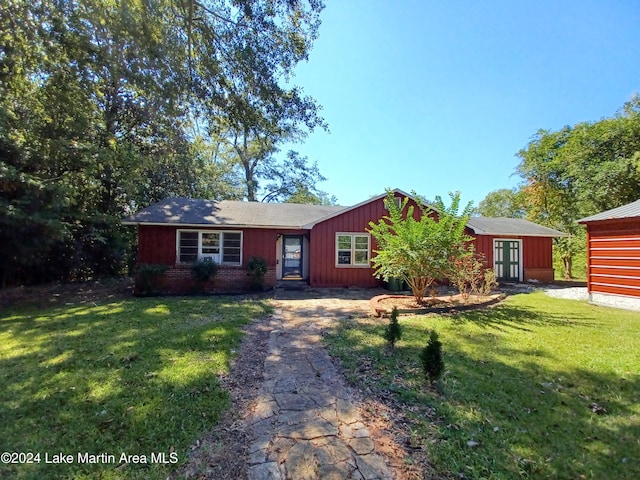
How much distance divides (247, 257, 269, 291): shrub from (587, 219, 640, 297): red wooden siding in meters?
11.0

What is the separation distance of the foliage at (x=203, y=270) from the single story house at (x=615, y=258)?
41.7 ft

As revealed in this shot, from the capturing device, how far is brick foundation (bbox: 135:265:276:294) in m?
11.8

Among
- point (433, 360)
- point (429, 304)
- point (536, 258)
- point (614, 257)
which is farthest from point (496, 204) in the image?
point (433, 360)

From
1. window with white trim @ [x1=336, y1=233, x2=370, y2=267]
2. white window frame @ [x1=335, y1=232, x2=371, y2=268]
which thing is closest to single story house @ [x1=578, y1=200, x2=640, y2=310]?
white window frame @ [x1=335, y1=232, x2=371, y2=268]

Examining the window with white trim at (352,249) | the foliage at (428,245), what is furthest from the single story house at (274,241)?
the foliage at (428,245)

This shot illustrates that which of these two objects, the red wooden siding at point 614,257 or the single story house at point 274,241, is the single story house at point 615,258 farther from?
the single story house at point 274,241

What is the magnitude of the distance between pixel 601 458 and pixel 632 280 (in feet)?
29.0

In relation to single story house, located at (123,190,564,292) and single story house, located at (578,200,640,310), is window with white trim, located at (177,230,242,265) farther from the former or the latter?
single story house, located at (578,200,640,310)

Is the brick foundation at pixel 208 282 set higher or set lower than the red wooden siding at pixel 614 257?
lower

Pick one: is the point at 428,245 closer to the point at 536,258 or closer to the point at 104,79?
the point at 536,258

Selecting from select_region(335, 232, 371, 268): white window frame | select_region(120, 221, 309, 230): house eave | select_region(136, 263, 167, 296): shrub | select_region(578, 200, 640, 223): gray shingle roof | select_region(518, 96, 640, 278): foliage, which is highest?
select_region(518, 96, 640, 278): foliage

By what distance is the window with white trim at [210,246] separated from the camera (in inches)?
481

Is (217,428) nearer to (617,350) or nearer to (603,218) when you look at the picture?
(617,350)

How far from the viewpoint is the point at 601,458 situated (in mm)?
2645
